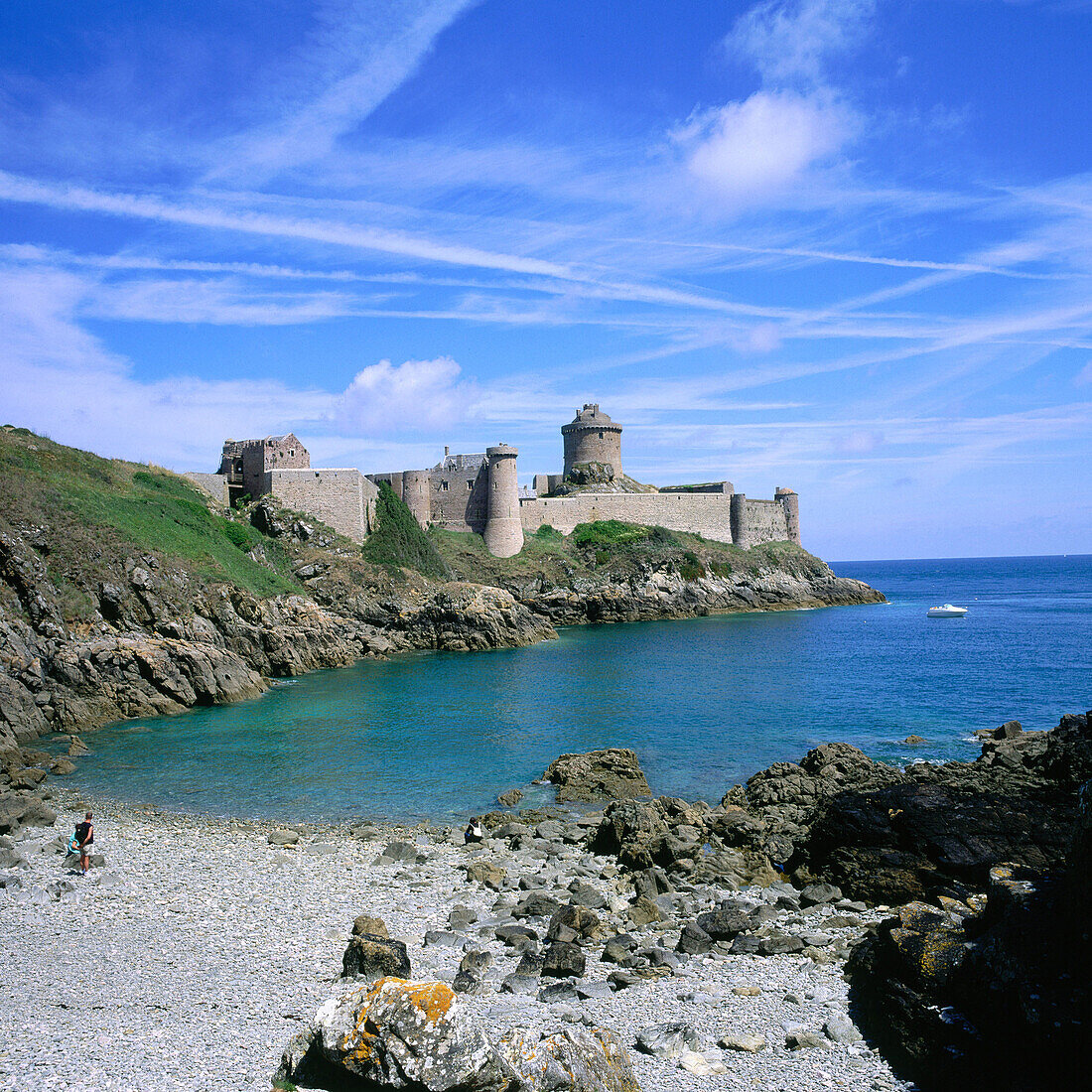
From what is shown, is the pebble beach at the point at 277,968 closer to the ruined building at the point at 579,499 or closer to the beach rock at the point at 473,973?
the beach rock at the point at 473,973

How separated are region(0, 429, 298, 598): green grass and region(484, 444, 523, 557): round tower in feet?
63.8

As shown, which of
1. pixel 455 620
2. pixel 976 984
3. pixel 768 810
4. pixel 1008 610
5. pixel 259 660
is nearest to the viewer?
pixel 976 984

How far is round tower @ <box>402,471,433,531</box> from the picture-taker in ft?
199

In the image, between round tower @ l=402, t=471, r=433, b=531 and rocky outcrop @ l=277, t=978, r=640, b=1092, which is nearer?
rocky outcrop @ l=277, t=978, r=640, b=1092

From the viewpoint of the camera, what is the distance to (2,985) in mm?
9047

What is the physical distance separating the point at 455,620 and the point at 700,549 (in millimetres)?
30391

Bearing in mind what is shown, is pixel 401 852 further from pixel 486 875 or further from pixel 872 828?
pixel 872 828

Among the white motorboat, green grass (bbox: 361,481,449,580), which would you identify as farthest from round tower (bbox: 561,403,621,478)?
the white motorboat

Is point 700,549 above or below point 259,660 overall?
above

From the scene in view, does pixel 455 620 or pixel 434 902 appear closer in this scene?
pixel 434 902

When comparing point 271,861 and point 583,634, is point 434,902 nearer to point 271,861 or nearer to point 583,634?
point 271,861

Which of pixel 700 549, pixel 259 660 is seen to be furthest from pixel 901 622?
pixel 259 660

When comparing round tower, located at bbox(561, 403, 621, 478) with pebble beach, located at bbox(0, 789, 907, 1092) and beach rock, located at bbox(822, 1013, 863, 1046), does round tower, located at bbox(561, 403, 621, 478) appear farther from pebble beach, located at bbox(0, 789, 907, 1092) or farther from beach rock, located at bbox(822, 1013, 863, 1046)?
beach rock, located at bbox(822, 1013, 863, 1046)

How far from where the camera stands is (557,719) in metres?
27.9
